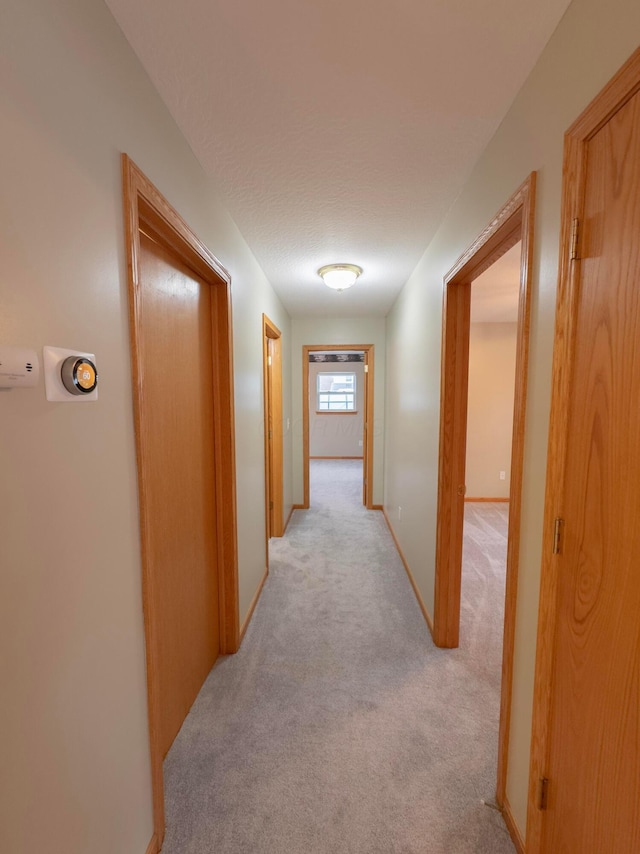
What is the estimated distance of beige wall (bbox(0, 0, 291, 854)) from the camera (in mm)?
699

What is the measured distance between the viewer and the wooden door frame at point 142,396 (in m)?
1.10

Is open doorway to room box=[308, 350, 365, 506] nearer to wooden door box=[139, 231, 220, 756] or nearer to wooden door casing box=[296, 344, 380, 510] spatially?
wooden door casing box=[296, 344, 380, 510]

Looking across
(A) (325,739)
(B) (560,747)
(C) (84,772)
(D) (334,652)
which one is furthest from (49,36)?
(D) (334,652)

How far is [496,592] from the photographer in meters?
2.82

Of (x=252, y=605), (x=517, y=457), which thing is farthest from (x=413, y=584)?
(x=517, y=457)

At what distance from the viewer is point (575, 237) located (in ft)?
3.09

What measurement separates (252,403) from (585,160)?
2.07 m

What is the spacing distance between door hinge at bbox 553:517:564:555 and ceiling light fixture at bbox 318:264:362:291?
2.29 m

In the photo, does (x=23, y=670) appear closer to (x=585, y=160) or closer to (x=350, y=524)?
(x=585, y=160)

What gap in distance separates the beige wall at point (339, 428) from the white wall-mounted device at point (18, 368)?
780 cm

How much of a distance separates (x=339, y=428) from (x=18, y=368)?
7.94 m

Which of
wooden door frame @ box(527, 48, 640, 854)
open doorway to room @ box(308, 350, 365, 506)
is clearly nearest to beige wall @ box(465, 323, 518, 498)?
open doorway to room @ box(308, 350, 365, 506)

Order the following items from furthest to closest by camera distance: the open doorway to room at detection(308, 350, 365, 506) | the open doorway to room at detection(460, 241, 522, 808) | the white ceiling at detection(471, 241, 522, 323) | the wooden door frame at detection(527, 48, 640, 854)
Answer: the open doorway to room at detection(308, 350, 365, 506), the white ceiling at detection(471, 241, 522, 323), the open doorway to room at detection(460, 241, 522, 808), the wooden door frame at detection(527, 48, 640, 854)

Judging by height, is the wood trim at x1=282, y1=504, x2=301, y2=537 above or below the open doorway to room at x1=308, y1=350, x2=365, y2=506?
below
